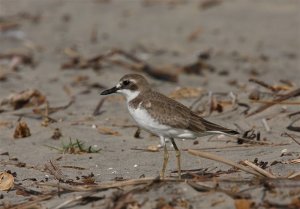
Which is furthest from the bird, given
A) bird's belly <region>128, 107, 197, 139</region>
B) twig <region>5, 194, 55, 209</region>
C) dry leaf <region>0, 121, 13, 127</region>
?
dry leaf <region>0, 121, 13, 127</region>

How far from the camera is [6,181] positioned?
5797mm

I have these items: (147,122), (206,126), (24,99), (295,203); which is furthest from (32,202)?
(24,99)

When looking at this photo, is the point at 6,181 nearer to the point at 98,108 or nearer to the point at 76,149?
the point at 76,149

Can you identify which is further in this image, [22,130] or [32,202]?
[22,130]

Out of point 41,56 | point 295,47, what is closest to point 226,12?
point 295,47

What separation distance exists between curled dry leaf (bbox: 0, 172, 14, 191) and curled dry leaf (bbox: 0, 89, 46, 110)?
3.05m

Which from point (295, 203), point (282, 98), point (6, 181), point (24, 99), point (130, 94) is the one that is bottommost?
point (6, 181)

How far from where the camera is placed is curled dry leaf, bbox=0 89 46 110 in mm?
8828

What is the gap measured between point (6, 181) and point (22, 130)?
70.3 inches

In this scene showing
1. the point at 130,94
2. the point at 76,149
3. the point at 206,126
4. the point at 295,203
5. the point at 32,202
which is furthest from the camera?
the point at 76,149

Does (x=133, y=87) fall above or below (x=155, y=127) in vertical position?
above

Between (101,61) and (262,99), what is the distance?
3.89 meters

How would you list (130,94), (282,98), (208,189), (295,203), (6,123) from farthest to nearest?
(6,123), (282,98), (130,94), (208,189), (295,203)

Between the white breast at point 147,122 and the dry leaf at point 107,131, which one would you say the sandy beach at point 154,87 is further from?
the white breast at point 147,122
